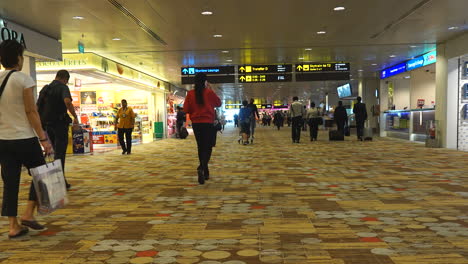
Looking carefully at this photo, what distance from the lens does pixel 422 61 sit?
43.1ft

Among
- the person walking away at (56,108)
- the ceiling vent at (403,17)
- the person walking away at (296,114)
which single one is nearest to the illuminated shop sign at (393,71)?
the person walking away at (296,114)

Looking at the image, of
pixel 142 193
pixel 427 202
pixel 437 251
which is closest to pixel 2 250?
pixel 142 193

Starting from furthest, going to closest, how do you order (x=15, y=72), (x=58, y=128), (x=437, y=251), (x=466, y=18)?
(x=466, y=18) < (x=58, y=128) < (x=15, y=72) < (x=437, y=251)

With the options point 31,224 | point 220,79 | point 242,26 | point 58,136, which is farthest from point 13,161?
point 220,79

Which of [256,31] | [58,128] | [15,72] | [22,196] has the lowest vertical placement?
[22,196]

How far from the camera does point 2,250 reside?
8.81 feet

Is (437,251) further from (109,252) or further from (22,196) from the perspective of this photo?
(22,196)

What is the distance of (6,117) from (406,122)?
47.7ft

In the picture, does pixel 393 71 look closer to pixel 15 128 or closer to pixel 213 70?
pixel 213 70

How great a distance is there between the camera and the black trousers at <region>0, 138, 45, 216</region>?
2863 millimetres

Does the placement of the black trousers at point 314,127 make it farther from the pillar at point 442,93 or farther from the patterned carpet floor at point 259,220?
the patterned carpet floor at point 259,220

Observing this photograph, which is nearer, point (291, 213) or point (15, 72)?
point (15, 72)

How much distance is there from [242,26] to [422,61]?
8.04 m

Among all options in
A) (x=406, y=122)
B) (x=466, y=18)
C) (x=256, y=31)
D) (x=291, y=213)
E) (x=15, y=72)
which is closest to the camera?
(x=15, y=72)
